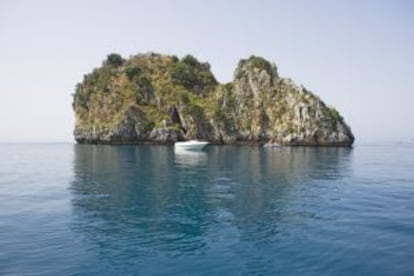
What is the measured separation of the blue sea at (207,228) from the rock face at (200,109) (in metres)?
106

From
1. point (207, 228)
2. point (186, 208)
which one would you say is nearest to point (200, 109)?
point (186, 208)

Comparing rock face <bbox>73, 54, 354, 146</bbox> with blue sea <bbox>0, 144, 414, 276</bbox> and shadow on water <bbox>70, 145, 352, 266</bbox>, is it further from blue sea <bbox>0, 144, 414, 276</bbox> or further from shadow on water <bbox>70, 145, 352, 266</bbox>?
blue sea <bbox>0, 144, 414, 276</bbox>

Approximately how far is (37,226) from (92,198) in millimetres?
10897

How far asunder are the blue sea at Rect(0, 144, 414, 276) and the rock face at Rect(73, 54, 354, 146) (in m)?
106

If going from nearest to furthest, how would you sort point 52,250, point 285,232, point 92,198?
point 52,250 → point 285,232 → point 92,198

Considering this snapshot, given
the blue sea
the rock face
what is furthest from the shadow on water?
the rock face

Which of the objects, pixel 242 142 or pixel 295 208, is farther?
pixel 242 142

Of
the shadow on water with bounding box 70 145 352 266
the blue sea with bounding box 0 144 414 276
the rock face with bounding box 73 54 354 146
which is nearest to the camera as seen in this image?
the blue sea with bounding box 0 144 414 276

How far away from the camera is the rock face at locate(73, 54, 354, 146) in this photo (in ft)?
498

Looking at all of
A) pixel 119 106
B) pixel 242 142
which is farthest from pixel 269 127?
pixel 119 106

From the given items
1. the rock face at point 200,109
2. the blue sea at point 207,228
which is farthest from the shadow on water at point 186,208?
the rock face at point 200,109

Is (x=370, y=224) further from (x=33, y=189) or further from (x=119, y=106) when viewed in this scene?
(x=119, y=106)

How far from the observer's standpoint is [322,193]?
1597 inches

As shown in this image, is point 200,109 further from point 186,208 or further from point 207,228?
point 207,228
